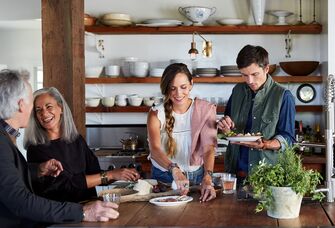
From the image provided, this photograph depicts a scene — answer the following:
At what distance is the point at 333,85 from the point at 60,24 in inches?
79.5

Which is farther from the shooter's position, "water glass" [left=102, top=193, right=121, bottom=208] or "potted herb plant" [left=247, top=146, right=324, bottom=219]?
"water glass" [left=102, top=193, right=121, bottom=208]

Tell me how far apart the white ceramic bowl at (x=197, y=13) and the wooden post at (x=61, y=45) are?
1857 mm

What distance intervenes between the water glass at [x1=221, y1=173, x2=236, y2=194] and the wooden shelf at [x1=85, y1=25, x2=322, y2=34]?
2.93 meters

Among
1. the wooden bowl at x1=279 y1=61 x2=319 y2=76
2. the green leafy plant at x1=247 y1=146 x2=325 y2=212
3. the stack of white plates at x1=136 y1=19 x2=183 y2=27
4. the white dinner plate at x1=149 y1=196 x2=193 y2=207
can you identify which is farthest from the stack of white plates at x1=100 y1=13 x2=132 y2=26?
the green leafy plant at x1=247 y1=146 x2=325 y2=212

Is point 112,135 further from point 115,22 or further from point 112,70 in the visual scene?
point 115,22

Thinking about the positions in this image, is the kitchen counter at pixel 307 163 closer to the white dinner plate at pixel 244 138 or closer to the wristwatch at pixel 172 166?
the white dinner plate at pixel 244 138

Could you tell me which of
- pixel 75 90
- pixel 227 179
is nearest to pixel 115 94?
pixel 75 90

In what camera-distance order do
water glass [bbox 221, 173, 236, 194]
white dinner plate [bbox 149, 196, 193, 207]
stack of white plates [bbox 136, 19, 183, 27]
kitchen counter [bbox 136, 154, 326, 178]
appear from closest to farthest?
white dinner plate [bbox 149, 196, 193, 207] → water glass [bbox 221, 173, 236, 194] → kitchen counter [bbox 136, 154, 326, 178] → stack of white plates [bbox 136, 19, 183, 27]

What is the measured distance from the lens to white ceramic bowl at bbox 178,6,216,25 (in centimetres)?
532

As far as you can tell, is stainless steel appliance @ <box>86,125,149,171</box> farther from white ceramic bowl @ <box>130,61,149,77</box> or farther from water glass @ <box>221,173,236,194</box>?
water glass @ <box>221,173,236,194</box>

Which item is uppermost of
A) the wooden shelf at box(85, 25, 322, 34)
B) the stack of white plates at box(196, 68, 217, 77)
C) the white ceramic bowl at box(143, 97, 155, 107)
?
the wooden shelf at box(85, 25, 322, 34)

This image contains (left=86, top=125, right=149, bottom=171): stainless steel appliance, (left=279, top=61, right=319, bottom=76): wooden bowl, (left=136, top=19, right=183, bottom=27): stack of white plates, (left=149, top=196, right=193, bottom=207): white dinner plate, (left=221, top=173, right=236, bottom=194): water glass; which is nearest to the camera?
(left=149, top=196, right=193, bottom=207): white dinner plate

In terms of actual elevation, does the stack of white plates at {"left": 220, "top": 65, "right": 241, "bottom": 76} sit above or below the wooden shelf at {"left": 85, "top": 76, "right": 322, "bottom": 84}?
above

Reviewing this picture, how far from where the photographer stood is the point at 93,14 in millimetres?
5777
